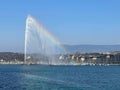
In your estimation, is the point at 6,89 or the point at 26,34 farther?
the point at 26,34

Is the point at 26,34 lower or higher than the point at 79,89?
higher

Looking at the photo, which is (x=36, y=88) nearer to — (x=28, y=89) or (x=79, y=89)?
(x=28, y=89)

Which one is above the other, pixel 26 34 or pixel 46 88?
pixel 26 34

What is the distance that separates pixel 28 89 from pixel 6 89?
2.96 metres

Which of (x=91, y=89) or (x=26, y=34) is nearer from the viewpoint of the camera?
(x=91, y=89)

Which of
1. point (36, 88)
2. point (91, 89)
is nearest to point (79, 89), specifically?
point (91, 89)

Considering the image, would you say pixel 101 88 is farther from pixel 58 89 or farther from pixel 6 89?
pixel 6 89

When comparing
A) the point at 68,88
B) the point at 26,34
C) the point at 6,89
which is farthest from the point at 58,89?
the point at 26,34

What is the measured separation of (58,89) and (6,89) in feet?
23.1

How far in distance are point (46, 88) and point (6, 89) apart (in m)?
5.47

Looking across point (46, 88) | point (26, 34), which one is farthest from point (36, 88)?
point (26, 34)

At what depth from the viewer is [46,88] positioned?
62.7 metres

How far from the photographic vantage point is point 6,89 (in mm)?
61562

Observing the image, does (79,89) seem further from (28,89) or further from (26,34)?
(26,34)
